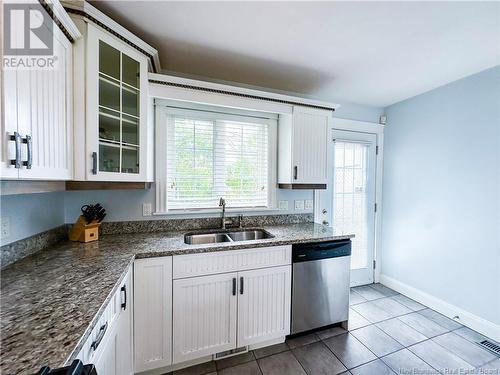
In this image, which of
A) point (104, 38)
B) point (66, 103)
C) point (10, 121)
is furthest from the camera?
point (104, 38)

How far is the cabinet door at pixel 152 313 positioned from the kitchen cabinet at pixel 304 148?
1.45 m

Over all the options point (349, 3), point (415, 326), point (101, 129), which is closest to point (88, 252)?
point (101, 129)

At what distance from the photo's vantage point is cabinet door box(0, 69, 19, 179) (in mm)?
836

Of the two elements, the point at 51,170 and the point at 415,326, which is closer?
the point at 51,170

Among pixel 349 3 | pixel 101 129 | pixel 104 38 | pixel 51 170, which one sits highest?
pixel 349 3

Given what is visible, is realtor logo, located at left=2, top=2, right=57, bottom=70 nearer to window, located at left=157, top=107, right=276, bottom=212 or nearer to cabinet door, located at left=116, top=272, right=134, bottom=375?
window, located at left=157, top=107, right=276, bottom=212

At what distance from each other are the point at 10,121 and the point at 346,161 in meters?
3.00

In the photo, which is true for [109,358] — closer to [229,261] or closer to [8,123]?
[229,261]

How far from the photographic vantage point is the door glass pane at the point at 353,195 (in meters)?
2.86

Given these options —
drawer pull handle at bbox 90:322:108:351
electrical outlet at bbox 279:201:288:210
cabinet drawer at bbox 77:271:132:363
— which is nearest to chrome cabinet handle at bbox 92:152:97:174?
cabinet drawer at bbox 77:271:132:363

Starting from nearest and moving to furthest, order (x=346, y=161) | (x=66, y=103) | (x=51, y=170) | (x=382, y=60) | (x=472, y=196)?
(x=51, y=170) < (x=66, y=103) < (x=382, y=60) < (x=472, y=196) < (x=346, y=161)

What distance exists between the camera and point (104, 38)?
4.54ft

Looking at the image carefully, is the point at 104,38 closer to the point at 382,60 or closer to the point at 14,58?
the point at 14,58

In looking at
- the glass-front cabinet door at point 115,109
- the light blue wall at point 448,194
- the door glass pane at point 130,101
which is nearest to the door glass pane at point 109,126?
the glass-front cabinet door at point 115,109
